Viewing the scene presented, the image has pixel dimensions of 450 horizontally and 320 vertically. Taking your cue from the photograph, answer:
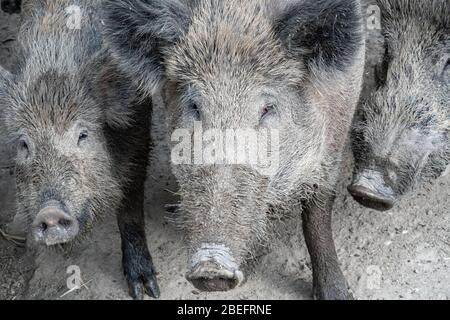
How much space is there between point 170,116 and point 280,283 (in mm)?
1359

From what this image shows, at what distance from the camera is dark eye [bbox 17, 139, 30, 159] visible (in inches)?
165

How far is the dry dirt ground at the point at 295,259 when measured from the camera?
4727 mm

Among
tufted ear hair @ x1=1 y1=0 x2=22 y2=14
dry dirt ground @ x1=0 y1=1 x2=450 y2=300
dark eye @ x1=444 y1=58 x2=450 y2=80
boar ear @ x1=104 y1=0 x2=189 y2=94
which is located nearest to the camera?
boar ear @ x1=104 y1=0 x2=189 y2=94

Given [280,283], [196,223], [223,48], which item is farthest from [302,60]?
[280,283]

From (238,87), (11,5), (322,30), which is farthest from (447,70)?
(11,5)

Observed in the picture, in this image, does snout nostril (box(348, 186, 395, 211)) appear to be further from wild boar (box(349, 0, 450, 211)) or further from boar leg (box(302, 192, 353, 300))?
boar leg (box(302, 192, 353, 300))

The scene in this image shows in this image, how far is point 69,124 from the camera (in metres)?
4.20

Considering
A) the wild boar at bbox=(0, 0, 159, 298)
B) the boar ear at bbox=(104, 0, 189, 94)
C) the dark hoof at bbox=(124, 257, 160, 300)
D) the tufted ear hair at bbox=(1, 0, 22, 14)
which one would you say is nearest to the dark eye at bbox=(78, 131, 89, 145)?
the wild boar at bbox=(0, 0, 159, 298)

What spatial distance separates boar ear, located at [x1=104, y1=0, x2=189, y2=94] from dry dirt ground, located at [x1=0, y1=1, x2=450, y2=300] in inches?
51.5

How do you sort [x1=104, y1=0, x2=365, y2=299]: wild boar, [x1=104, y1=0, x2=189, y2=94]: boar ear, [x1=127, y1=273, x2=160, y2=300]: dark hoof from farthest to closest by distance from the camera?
[x1=127, y1=273, x2=160, y2=300]: dark hoof < [x1=104, y1=0, x2=189, y2=94]: boar ear < [x1=104, y1=0, x2=365, y2=299]: wild boar

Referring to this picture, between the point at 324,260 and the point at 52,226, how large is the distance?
1.62m

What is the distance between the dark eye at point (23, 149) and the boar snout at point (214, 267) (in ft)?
4.06

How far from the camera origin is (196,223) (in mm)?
3564
